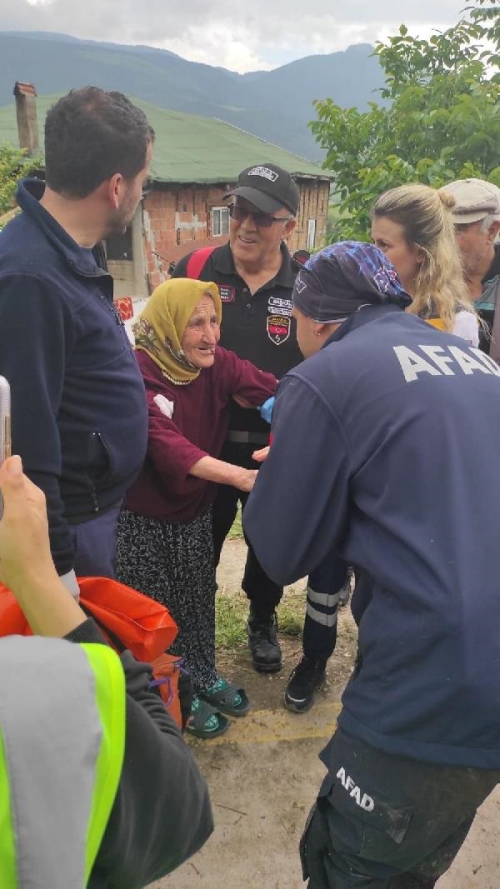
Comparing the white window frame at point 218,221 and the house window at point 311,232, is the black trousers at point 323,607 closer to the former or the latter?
the white window frame at point 218,221

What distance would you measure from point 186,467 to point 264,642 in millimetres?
1394

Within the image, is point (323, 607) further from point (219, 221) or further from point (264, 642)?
point (219, 221)

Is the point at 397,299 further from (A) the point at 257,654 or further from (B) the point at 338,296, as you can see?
(A) the point at 257,654

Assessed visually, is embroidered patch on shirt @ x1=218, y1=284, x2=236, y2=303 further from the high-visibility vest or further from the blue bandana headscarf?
the high-visibility vest

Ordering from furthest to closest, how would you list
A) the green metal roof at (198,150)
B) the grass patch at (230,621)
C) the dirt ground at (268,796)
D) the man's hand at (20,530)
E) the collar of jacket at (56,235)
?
the green metal roof at (198,150) < the grass patch at (230,621) < the dirt ground at (268,796) < the collar of jacket at (56,235) < the man's hand at (20,530)

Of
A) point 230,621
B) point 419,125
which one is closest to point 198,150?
point 419,125

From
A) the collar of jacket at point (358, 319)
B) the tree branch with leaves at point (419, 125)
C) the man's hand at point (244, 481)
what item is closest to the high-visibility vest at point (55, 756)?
the collar of jacket at point (358, 319)

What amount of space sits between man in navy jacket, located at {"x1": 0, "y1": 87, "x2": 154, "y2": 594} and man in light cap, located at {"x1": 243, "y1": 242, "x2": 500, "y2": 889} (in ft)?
1.99

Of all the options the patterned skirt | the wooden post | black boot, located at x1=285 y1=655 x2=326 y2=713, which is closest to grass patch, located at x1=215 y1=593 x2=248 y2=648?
black boot, located at x1=285 y1=655 x2=326 y2=713

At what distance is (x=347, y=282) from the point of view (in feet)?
5.88

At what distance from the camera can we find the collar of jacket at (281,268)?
3.09 m

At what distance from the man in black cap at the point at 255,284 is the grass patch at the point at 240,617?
91 centimetres

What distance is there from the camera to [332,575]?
299 cm

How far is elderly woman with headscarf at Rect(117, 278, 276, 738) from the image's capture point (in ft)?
8.32
